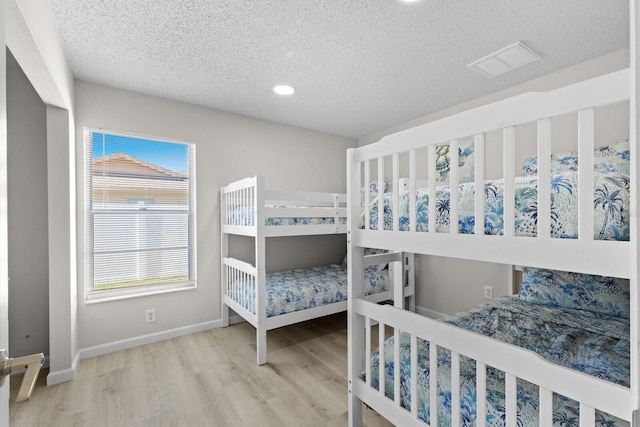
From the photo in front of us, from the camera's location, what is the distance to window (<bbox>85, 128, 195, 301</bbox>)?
254cm

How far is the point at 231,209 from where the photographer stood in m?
2.92

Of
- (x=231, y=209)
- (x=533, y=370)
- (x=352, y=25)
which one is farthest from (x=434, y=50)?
(x=231, y=209)

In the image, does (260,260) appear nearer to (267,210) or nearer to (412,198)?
(267,210)

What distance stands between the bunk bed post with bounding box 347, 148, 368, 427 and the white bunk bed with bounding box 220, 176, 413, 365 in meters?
0.63

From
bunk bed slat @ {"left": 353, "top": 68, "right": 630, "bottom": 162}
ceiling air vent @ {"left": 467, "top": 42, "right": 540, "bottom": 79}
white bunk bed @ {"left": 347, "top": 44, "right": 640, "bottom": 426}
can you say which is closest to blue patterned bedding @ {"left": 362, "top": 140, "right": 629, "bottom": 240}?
white bunk bed @ {"left": 347, "top": 44, "right": 640, "bottom": 426}

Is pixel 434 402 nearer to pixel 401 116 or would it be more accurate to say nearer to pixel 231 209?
pixel 231 209

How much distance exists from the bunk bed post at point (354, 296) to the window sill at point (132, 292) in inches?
77.1

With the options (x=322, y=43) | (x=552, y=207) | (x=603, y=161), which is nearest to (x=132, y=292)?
(x=322, y=43)

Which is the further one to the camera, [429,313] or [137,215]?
[429,313]

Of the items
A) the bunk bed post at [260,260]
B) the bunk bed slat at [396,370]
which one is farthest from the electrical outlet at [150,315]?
the bunk bed slat at [396,370]

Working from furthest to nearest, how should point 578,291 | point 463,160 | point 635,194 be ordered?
point 463,160 < point 578,291 < point 635,194

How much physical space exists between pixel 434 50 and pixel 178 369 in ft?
9.50

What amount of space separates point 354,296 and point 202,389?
49.9 inches

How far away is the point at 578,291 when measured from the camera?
1.85 metres
